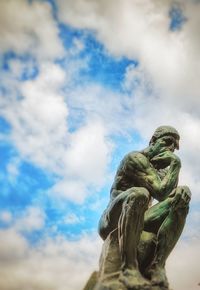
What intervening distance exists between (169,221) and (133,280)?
123 centimetres

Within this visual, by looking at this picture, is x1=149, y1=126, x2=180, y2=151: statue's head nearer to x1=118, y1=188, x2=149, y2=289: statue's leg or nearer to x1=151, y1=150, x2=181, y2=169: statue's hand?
x1=151, y1=150, x2=181, y2=169: statue's hand

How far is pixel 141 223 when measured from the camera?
22.0ft

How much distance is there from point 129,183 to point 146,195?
0.94m

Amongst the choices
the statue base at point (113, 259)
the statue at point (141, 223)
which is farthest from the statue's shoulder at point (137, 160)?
the statue base at point (113, 259)

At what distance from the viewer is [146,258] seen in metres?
6.93

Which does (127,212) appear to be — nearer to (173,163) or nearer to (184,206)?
(184,206)

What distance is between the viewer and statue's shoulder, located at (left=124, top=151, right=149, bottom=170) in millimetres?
7422

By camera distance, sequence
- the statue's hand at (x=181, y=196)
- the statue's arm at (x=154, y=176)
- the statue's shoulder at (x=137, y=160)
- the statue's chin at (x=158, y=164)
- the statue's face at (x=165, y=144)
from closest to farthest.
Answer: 1. the statue's hand at (x=181, y=196)
2. the statue's arm at (x=154, y=176)
3. the statue's shoulder at (x=137, y=160)
4. the statue's chin at (x=158, y=164)
5. the statue's face at (x=165, y=144)

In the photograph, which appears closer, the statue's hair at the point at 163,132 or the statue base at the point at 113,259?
the statue base at the point at 113,259

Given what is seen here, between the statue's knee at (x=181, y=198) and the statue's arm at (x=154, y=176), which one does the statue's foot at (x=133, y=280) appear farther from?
the statue's arm at (x=154, y=176)

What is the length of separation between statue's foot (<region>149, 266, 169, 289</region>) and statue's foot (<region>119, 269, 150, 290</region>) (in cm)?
17

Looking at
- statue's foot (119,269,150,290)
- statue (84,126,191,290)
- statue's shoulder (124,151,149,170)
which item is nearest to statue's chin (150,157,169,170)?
statue (84,126,191,290)

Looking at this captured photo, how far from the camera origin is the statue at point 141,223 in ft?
21.6

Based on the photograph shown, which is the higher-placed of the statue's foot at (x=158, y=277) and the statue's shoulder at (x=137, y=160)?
the statue's shoulder at (x=137, y=160)
